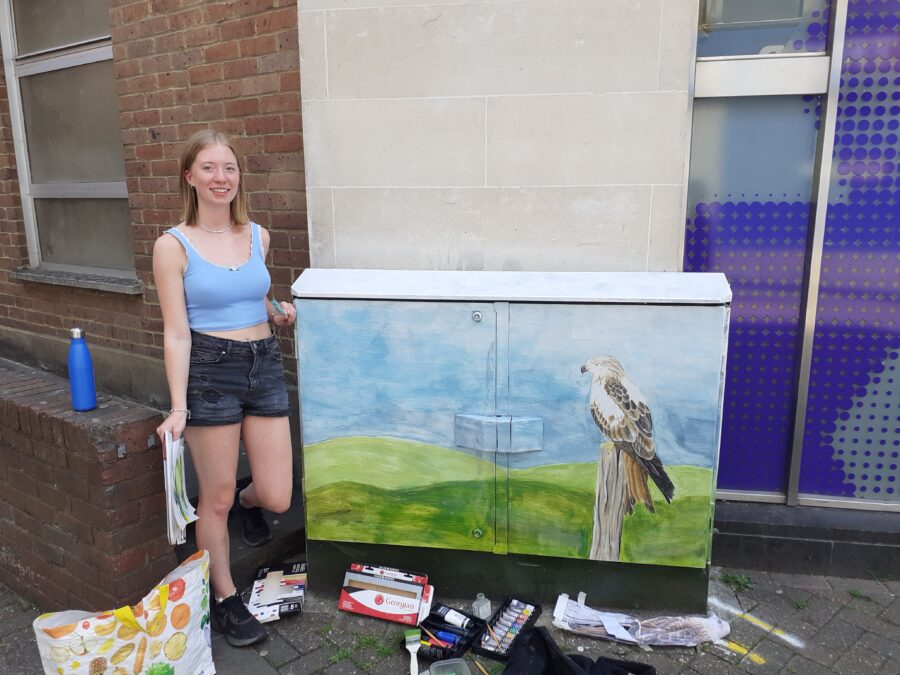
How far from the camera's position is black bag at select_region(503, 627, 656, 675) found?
7.83 feet

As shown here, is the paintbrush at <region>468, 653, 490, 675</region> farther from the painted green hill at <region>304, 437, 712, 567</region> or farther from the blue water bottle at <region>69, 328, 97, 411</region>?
the blue water bottle at <region>69, 328, 97, 411</region>

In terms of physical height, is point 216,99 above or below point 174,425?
above

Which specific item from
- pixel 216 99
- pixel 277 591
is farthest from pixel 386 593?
pixel 216 99

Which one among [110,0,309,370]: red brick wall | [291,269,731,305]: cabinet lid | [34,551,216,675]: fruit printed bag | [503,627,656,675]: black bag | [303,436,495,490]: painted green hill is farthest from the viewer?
[110,0,309,370]: red brick wall

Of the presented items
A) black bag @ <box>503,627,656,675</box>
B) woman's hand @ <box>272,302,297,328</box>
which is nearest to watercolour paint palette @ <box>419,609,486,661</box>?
black bag @ <box>503,627,656,675</box>

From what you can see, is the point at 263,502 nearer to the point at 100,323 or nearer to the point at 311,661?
the point at 311,661

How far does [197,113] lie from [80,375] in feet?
7.20

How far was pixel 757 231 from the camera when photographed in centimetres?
329

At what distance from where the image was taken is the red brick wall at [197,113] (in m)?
3.76

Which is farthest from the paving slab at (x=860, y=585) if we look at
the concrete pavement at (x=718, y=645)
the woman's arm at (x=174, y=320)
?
the woman's arm at (x=174, y=320)

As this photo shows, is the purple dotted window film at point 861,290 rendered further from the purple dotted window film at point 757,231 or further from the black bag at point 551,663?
the black bag at point 551,663

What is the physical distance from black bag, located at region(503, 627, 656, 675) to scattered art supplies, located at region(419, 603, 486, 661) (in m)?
0.27

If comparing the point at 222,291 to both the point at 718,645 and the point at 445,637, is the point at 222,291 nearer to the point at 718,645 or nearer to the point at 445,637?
the point at 445,637

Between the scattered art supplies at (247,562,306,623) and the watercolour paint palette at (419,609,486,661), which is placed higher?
the scattered art supplies at (247,562,306,623)
